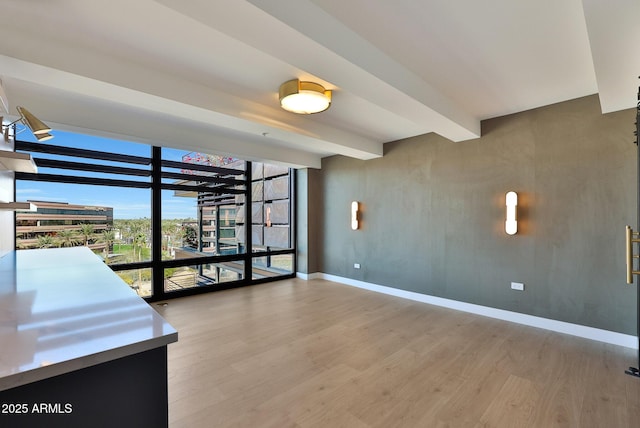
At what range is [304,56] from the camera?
2.12 m

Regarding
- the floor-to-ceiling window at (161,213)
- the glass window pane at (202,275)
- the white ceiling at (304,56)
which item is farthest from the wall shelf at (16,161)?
the glass window pane at (202,275)

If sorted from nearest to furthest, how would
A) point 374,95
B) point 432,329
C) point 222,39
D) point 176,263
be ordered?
1. point 222,39
2. point 374,95
3. point 432,329
4. point 176,263

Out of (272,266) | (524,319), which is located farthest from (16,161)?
(524,319)

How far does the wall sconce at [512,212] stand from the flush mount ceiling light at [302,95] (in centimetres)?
283

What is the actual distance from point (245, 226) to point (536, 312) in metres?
5.14

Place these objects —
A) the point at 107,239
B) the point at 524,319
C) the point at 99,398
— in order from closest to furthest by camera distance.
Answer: the point at 99,398 < the point at 524,319 < the point at 107,239

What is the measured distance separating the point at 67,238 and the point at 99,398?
4.32m

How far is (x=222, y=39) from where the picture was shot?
2250mm

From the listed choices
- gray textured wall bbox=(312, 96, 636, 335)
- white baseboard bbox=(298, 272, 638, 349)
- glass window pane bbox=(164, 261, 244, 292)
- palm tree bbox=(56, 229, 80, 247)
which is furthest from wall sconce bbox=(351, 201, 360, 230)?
palm tree bbox=(56, 229, 80, 247)

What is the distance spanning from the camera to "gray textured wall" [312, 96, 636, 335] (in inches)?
130

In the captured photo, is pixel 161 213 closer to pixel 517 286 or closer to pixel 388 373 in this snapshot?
pixel 388 373

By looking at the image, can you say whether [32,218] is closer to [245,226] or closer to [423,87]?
[245,226]

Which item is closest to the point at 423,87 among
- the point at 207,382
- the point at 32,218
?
the point at 207,382

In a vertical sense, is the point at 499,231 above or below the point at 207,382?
above
